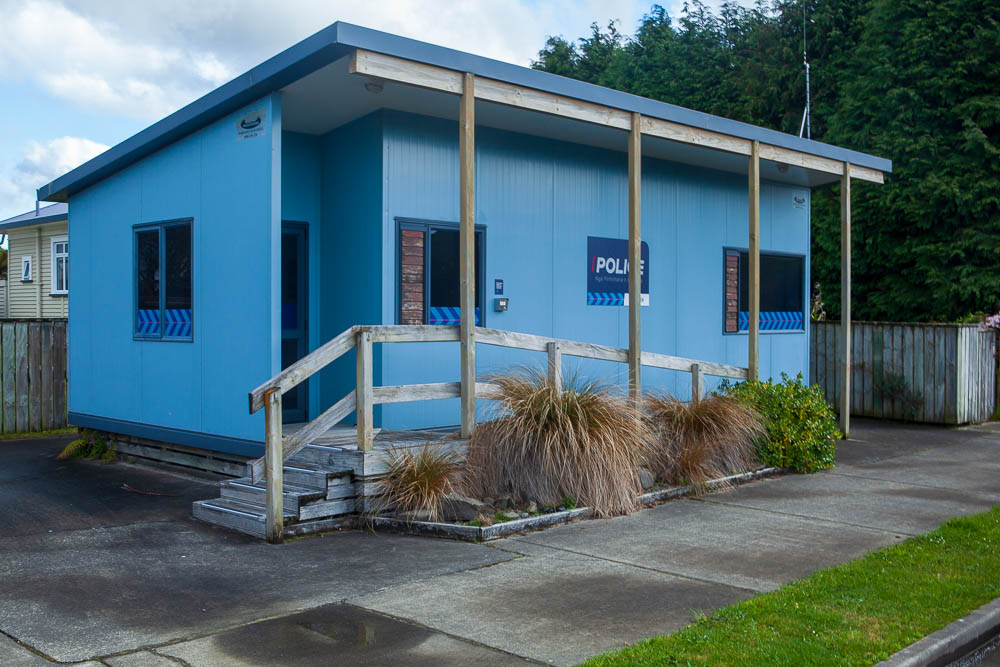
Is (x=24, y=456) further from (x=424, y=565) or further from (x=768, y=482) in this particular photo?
(x=768, y=482)

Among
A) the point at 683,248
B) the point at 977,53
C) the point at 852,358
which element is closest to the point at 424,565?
the point at 683,248

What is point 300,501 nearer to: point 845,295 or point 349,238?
point 349,238

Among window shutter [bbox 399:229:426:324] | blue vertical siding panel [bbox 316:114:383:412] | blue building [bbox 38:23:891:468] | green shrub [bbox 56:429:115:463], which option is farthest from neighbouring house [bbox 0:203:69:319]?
window shutter [bbox 399:229:426:324]

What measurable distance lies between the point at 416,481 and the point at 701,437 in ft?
11.2

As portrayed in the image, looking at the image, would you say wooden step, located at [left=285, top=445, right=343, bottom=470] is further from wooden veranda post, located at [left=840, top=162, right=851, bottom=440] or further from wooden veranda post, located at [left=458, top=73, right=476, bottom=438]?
wooden veranda post, located at [left=840, top=162, right=851, bottom=440]

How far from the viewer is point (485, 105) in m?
9.14

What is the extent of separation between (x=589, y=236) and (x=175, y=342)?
505 cm

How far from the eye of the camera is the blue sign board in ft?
36.9

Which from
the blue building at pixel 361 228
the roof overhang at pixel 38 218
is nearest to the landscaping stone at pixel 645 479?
the blue building at pixel 361 228

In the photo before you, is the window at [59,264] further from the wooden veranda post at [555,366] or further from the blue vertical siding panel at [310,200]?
the wooden veranda post at [555,366]

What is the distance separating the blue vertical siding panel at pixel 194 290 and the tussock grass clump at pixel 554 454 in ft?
7.57

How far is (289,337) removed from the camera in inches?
393

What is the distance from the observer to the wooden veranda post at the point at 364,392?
24.1 feet

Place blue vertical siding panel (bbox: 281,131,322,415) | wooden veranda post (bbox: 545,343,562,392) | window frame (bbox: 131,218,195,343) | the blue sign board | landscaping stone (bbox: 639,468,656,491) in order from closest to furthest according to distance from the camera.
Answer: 1. wooden veranda post (bbox: 545,343,562,392)
2. landscaping stone (bbox: 639,468,656,491)
3. window frame (bbox: 131,218,195,343)
4. blue vertical siding panel (bbox: 281,131,322,415)
5. the blue sign board
